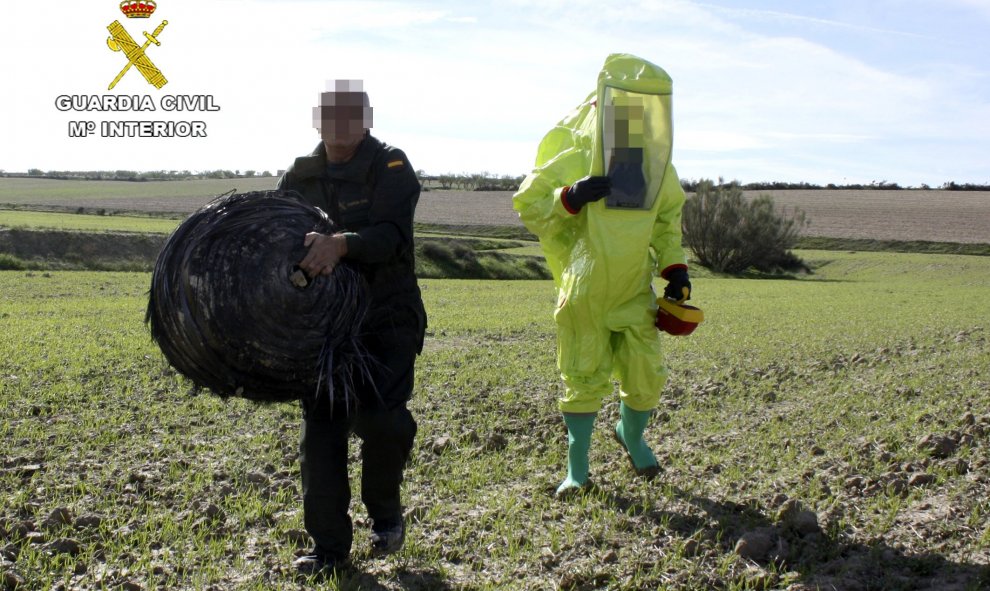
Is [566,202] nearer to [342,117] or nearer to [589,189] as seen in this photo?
[589,189]

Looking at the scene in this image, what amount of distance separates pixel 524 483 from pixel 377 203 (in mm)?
2154

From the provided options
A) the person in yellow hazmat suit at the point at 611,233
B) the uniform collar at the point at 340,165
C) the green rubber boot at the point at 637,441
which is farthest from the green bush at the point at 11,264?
the uniform collar at the point at 340,165

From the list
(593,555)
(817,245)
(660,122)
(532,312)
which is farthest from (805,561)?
(817,245)

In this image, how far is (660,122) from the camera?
4.93m

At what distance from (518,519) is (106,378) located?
4.90 meters

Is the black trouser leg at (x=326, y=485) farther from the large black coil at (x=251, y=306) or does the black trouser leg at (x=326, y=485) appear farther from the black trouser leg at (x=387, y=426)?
the large black coil at (x=251, y=306)

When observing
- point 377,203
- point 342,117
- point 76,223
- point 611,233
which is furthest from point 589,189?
point 76,223

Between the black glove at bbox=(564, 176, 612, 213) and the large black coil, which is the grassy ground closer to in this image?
the large black coil

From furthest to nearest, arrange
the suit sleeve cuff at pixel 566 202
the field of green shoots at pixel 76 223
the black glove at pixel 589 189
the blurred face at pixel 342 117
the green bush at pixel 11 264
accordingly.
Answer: the field of green shoots at pixel 76 223
the green bush at pixel 11 264
the suit sleeve cuff at pixel 566 202
the black glove at pixel 589 189
the blurred face at pixel 342 117

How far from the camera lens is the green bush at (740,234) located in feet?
152

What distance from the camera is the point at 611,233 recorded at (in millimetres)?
4801

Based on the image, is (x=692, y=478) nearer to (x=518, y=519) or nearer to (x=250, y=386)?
(x=518, y=519)

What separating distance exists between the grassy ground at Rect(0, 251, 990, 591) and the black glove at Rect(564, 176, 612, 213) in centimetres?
163

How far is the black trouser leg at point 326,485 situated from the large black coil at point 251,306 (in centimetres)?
28
